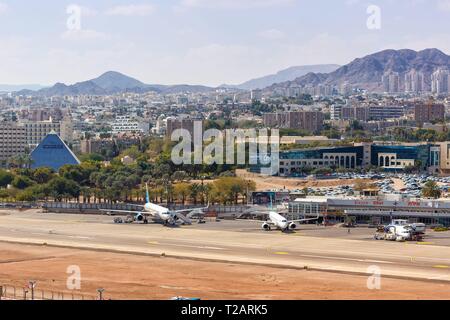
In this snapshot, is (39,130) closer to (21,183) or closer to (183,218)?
(21,183)

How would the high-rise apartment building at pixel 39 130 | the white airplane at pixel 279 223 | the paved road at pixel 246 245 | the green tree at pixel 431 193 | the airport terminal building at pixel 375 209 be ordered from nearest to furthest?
the paved road at pixel 246 245 → the white airplane at pixel 279 223 → the airport terminal building at pixel 375 209 → the green tree at pixel 431 193 → the high-rise apartment building at pixel 39 130

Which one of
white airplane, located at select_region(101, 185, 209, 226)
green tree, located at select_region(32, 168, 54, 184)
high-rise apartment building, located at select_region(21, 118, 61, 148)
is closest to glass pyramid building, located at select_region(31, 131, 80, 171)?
green tree, located at select_region(32, 168, 54, 184)

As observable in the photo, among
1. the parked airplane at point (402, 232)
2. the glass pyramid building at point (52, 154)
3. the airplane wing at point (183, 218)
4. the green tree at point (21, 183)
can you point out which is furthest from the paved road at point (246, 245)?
the glass pyramid building at point (52, 154)

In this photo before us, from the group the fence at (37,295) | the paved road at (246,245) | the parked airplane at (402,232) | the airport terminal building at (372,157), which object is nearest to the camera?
the fence at (37,295)

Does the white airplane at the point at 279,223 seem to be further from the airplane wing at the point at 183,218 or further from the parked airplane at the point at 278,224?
the airplane wing at the point at 183,218
